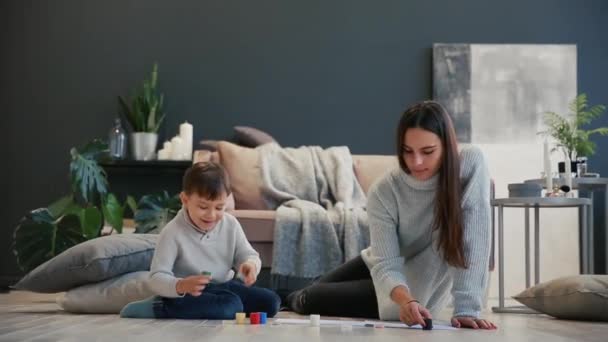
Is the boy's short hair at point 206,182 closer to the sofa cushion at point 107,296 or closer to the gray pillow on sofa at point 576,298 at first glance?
the sofa cushion at point 107,296

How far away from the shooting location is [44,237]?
4.34 m

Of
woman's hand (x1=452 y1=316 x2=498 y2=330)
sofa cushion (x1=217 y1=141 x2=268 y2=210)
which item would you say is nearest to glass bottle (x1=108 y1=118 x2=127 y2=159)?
sofa cushion (x1=217 y1=141 x2=268 y2=210)

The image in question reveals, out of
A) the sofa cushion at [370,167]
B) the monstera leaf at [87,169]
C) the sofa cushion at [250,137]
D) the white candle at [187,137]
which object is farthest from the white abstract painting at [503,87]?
the monstera leaf at [87,169]

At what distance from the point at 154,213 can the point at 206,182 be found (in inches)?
76.2

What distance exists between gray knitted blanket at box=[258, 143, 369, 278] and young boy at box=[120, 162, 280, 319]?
1325mm

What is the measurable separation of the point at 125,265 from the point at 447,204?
1.31 m

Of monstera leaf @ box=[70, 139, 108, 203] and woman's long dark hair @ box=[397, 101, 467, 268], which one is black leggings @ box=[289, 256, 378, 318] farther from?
monstera leaf @ box=[70, 139, 108, 203]

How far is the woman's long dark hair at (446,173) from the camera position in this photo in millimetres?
2424

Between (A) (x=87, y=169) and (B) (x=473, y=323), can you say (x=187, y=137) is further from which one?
(B) (x=473, y=323)

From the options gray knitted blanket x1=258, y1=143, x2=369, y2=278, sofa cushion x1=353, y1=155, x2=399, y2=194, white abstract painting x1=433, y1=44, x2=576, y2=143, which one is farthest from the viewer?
white abstract painting x1=433, y1=44, x2=576, y2=143

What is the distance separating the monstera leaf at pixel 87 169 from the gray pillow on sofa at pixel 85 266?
154 cm

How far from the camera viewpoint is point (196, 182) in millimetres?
2729

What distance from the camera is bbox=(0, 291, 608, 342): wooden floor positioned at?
1.95 metres

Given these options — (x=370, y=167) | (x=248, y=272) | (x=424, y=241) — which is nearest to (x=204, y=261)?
(x=248, y=272)
